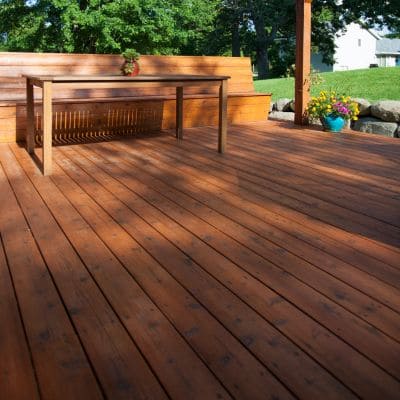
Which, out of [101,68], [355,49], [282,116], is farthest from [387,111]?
[355,49]

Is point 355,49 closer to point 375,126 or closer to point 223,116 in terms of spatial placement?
point 375,126

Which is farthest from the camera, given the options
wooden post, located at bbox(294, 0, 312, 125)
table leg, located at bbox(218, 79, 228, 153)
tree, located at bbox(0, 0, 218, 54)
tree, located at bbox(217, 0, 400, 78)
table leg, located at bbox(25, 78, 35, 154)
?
tree, located at bbox(217, 0, 400, 78)

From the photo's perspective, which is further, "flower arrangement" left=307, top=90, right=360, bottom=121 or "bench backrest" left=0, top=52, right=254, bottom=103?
"flower arrangement" left=307, top=90, right=360, bottom=121

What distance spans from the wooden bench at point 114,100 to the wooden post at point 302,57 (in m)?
0.49

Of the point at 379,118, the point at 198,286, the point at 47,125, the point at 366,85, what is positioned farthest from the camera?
the point at 366,85

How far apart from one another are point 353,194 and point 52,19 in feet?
51.3

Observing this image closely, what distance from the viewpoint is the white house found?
3147 centimetres

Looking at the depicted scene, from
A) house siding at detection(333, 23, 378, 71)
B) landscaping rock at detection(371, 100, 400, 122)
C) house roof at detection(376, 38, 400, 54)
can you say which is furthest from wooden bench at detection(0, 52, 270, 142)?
house roof at detection(376, 38, 400, 54)

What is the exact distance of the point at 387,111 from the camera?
5820 millimetres

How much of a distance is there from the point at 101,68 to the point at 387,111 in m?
3.18

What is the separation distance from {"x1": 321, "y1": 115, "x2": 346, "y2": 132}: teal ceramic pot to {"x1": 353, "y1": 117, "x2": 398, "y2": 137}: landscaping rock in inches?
15.7

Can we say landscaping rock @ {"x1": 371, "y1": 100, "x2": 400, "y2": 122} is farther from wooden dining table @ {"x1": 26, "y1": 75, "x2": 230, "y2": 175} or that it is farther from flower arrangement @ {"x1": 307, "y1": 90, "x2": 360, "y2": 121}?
wooden dining table @ {"x1": 26, "y1": 75, "x2": 230, "y2": 175}

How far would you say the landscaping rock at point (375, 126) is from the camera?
18.7 feet

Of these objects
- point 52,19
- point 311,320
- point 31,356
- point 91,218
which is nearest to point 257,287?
point 311,320
